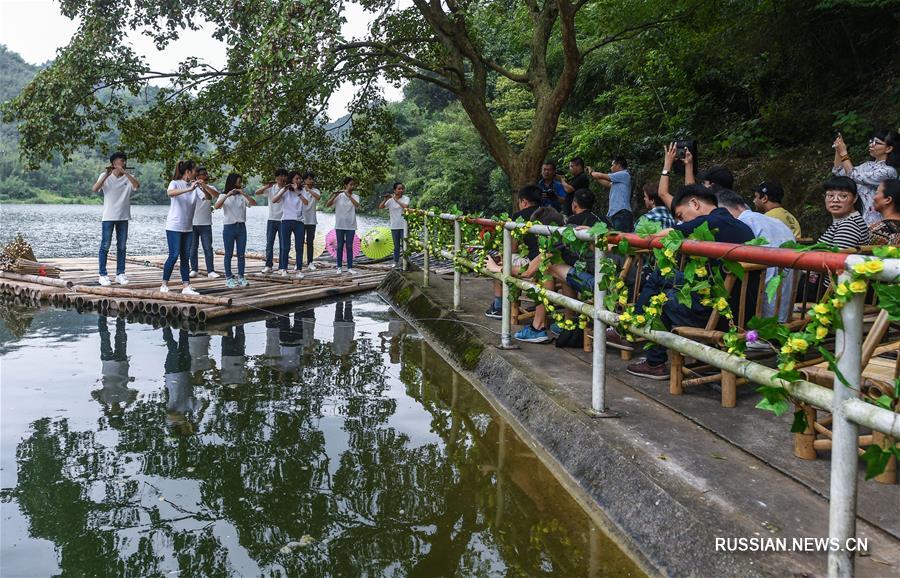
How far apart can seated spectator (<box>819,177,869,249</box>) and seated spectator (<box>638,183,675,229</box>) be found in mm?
1105

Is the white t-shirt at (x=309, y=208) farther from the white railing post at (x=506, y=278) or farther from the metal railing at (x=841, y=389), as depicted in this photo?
the metal railing at (x=841, y=389)

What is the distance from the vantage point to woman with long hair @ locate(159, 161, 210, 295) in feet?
31.0

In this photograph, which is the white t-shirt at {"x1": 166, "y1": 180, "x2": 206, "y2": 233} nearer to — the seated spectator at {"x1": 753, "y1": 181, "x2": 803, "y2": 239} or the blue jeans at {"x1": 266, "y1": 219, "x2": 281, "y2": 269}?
the blue jeans at {"x1": 266, "y1": 219, "x2": 281, "y2": 269}

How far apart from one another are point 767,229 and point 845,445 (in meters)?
3.04

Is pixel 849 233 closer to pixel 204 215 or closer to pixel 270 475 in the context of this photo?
pixel 270 475

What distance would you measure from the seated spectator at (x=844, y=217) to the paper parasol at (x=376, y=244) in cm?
1090

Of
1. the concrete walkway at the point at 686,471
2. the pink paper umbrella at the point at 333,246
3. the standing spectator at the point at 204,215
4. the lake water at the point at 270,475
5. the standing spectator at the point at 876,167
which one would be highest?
the standing spectator at the point at 876,167

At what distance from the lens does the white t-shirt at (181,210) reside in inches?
372

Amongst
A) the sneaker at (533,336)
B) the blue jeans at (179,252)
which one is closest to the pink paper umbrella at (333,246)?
the blue jeans at (179,252)

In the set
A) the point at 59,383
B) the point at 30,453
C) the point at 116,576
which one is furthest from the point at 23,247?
the point at 116,576

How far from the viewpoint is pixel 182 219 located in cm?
956

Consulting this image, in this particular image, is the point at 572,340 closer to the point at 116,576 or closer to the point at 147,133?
the point at 116,576

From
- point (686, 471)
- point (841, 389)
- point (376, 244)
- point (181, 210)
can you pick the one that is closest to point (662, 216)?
point (686, 471)

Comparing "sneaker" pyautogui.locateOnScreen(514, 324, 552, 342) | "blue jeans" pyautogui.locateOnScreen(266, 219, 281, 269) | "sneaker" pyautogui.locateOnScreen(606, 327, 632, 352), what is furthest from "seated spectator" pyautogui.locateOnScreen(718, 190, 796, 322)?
"blue jeans" pyautogui.locateOnScreen(266, 219, 281, 269)
